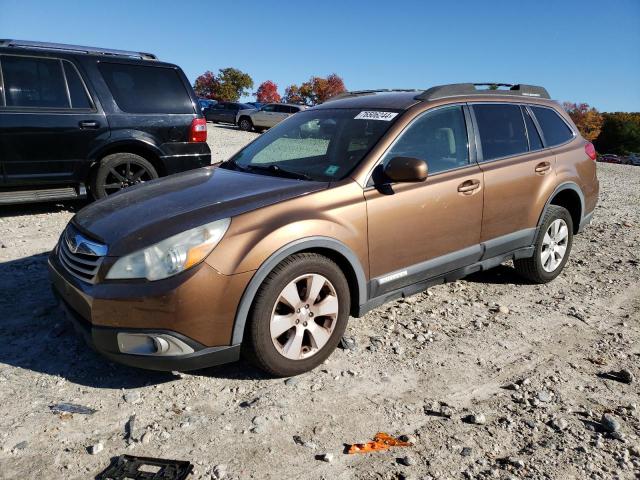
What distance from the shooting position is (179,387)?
309 cm

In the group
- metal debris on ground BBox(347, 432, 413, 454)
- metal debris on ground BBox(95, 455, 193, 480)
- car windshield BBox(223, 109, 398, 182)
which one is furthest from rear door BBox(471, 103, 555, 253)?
metal debris on ground BBox(95, 455, 193, 480)

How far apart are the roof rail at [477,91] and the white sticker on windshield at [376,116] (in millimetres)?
352

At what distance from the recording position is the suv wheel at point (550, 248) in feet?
15.5

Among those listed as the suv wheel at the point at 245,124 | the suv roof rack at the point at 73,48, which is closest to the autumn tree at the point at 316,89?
the suv wheel at the point at 245,124

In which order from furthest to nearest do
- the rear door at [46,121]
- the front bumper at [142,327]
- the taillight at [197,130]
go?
the taillight at [197,130] → the rear door at [46,121] → the front bumper at [142,327]

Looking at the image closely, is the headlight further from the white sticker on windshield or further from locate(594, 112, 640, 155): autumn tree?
locate(594, 112, 640, 155): autumn tree

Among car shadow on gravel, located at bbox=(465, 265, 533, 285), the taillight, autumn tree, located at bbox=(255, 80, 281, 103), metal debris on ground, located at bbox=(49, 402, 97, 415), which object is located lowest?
metal debris on ground, located at bbox=(49, 402, 97, 415)

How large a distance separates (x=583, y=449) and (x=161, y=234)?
2455mm

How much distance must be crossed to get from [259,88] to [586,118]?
52154 mm

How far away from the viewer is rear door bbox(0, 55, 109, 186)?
19.5ft

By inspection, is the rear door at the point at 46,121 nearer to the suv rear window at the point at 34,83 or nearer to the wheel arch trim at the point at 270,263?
the suv rear window at the point at 34,83

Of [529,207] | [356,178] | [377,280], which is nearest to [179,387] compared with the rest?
[377,280]

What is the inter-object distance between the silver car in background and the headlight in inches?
1001

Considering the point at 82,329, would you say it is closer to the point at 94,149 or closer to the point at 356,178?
the point at 356,178
